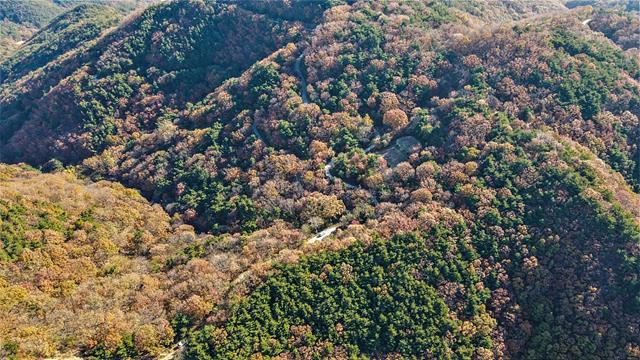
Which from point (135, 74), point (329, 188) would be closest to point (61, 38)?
point (135, 74)

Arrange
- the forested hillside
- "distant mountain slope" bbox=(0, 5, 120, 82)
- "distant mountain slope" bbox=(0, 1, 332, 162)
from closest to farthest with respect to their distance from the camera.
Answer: the forested hillside < "distant mountain slope" bbox=(0, 1, 332, 162) < "distant mountain slope" bbox=(0, 5, 120, 82)

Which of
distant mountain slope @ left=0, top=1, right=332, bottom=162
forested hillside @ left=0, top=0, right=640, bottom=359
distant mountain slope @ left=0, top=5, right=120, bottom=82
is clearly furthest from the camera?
distant mountain slope @ left=0, top=5, right=120, bottom=82

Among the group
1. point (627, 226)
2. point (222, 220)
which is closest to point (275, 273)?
point (222, 220)

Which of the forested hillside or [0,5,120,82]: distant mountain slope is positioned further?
[0,5,120,82]: distant mountain slope

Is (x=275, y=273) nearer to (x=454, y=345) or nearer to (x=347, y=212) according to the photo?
(x=347, y=212)

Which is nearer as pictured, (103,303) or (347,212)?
(103,303)

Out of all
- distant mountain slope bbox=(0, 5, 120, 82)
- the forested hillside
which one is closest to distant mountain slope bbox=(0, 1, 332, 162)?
the forested hillside

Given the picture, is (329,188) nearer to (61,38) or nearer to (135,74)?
(135,74)

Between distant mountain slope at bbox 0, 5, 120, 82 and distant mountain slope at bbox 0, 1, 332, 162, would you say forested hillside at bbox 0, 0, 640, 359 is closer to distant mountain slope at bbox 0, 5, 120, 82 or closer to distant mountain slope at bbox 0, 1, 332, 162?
distant mountain slope at bbox 0, 1, 332, 162
